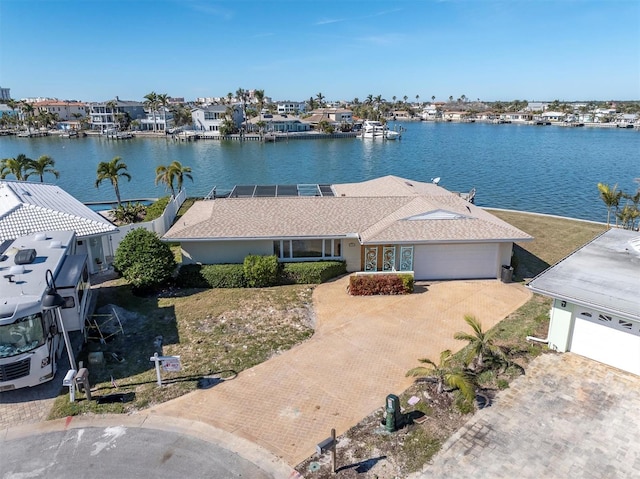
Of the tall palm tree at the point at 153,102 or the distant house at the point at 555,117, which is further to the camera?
the distant house at the point at 555,117

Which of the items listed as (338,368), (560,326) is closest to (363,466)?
(338,368)

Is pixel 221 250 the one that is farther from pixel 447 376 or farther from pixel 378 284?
pixel 447 376

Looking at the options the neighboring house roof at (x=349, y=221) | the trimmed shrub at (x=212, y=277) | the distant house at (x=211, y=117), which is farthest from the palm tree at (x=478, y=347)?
the distant house at (x=211, y=117)

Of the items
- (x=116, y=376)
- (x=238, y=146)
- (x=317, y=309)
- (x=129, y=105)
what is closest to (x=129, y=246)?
(x=116, y=376)

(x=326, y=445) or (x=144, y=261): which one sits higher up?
(x=144, y=261)

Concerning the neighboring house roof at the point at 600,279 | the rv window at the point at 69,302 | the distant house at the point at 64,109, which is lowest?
the rv window at the point at 69,302

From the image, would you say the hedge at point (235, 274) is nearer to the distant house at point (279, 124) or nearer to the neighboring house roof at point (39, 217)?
the neighboring house roof at point (39, 217)
